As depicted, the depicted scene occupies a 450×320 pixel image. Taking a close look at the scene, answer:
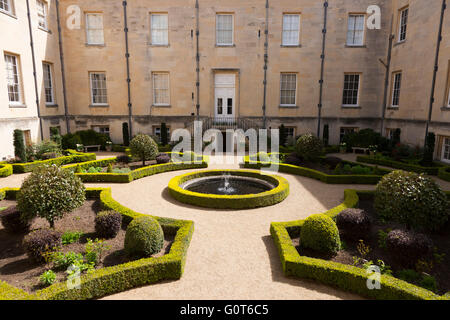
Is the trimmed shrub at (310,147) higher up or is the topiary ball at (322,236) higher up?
the trimmed shrub at (310,147)

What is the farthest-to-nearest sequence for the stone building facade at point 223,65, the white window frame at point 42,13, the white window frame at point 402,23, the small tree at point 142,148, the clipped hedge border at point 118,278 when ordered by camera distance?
the stone building facade at point 223,65
the white window frame at point 402,23
the white window frame at point 42,13
the small tree at point 142,148
the clipped hedge border at point 118,278

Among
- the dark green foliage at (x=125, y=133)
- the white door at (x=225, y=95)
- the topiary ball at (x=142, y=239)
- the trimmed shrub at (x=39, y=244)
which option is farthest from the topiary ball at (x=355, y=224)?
the dark green foliage at (x=125, y=133)

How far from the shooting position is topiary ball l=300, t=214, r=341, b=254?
666 centimetres

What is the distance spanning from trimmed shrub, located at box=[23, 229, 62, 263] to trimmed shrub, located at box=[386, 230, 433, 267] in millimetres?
7524

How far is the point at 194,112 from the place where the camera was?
74.4ft

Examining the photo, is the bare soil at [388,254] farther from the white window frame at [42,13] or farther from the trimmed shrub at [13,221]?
the white window frame at [42,13]

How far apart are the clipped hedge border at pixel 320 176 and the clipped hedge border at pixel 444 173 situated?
2.39 m

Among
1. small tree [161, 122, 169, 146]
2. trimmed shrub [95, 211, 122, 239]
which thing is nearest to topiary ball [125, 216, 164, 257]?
trimmed shrub [95, 211, 122, 239]

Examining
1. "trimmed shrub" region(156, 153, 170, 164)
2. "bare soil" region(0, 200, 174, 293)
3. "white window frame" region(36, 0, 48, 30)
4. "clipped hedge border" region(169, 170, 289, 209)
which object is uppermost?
"white window frame" region(36, 0, 48, 30)

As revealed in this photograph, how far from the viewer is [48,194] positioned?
7.21 metres

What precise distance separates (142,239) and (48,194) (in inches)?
113

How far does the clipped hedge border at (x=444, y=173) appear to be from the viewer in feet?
43.6

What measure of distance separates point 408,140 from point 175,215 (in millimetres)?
16321

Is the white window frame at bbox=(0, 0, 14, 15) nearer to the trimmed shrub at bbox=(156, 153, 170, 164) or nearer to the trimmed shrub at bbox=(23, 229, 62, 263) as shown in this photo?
the trimmed shrub at bbox=(156, 153, 170, 164)
